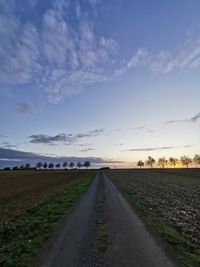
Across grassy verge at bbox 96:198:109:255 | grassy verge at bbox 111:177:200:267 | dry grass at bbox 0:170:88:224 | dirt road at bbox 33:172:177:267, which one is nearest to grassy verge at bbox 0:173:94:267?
dirt road at bbox 33:172:177:267

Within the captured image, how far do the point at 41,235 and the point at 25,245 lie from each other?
162cm

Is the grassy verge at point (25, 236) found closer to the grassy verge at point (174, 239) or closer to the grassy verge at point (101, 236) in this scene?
the grassy verge at point (101, 236)

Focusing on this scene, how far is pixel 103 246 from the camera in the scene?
10391 mm

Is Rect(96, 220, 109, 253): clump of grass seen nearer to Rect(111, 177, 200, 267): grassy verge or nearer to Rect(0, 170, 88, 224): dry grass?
Rect(111, 177, 200, 267): grassy verge

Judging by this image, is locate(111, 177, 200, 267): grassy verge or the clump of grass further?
the clump of grass

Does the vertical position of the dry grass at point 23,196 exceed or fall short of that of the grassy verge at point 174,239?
it exceeds it

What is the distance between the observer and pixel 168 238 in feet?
38.1

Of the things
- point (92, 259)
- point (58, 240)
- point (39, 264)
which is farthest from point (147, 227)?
point (39, 264)

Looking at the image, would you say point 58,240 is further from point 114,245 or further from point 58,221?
point 58,221

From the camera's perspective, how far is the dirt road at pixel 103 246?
8.74 m

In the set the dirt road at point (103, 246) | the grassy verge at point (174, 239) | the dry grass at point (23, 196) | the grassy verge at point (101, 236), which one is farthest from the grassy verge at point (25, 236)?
the grassy verge at point (174, 239)

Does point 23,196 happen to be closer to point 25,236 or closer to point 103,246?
point 25,236

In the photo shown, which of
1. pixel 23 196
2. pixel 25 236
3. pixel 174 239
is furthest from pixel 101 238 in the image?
pixel 23 196

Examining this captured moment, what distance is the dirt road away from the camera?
8.74 m
